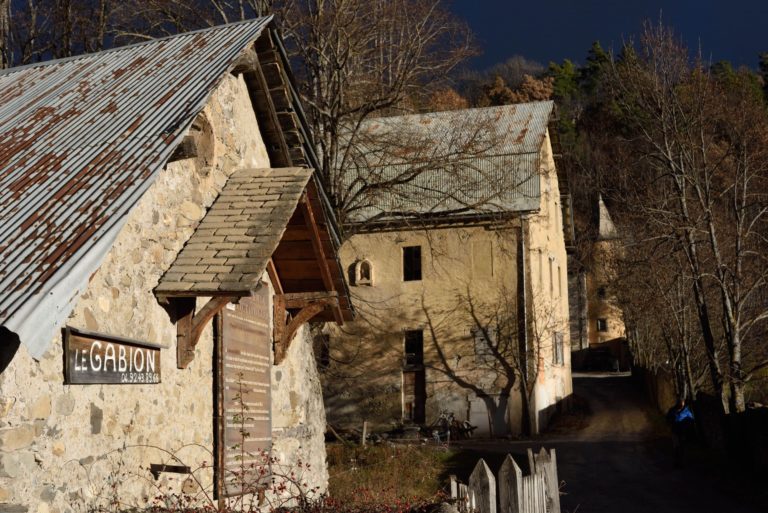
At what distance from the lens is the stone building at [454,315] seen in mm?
29328

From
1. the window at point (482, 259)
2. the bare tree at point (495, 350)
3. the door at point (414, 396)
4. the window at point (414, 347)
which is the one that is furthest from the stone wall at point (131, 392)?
the door at point (414, 396)

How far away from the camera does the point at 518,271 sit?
29719 mm

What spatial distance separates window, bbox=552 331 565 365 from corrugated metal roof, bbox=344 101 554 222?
6235 millimetres

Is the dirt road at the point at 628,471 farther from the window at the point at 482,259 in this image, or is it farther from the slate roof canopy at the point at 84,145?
the slate roof canopy at the point at 84,145

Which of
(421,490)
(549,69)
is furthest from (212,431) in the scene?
(549,69)

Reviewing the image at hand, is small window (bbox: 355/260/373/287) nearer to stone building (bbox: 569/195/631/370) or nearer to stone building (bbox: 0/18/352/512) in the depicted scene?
stone building (bbox: 0/18/352/512)

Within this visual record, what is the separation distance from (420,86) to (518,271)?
8.18m

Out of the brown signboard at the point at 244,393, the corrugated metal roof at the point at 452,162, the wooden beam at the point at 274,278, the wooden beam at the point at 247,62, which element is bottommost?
the brown signboard at the point at 244,393

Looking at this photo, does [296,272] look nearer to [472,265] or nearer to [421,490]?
[421,490]

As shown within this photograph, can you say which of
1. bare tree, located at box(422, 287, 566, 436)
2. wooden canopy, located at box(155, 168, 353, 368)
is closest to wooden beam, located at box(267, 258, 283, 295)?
wooden canopy, located at box(155, 168, 353, 368)

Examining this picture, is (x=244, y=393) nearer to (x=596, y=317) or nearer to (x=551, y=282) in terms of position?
(x=551, y=282)

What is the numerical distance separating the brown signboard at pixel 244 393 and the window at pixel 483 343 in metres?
18.1

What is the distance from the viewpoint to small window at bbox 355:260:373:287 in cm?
3048

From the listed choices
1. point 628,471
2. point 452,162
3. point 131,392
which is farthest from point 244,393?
point 628,471
